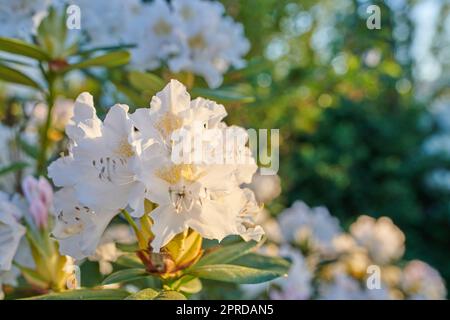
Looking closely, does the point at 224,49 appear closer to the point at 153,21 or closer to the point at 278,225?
the point at 153,21

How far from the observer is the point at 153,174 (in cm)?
58

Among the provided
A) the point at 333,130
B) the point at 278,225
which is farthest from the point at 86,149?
the point at 333,130

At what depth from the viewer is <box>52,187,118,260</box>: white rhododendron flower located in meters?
0.62

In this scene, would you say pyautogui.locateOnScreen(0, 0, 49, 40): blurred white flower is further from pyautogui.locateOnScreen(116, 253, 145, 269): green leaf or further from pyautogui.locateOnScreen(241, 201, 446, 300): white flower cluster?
pyautogui.locateOnScreen(241, 201, 446, 300): white flower cluster

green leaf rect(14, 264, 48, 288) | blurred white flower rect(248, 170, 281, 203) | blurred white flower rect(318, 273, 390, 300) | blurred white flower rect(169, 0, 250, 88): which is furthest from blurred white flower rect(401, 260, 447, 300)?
green leaf rect(14, 264, 48, 288)

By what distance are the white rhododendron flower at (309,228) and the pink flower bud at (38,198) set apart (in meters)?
0.94

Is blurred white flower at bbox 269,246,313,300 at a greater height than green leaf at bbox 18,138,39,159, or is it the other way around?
green leaf at bbox 18,138,39,159

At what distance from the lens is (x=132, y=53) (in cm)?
104

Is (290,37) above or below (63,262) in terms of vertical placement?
above

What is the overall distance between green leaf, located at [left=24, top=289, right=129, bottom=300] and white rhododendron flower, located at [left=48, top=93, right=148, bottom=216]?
113 mm

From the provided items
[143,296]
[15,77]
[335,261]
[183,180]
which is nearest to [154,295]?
[143,296]

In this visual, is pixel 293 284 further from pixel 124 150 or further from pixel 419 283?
pixel 419 283

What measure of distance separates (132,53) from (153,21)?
0.30 ft
